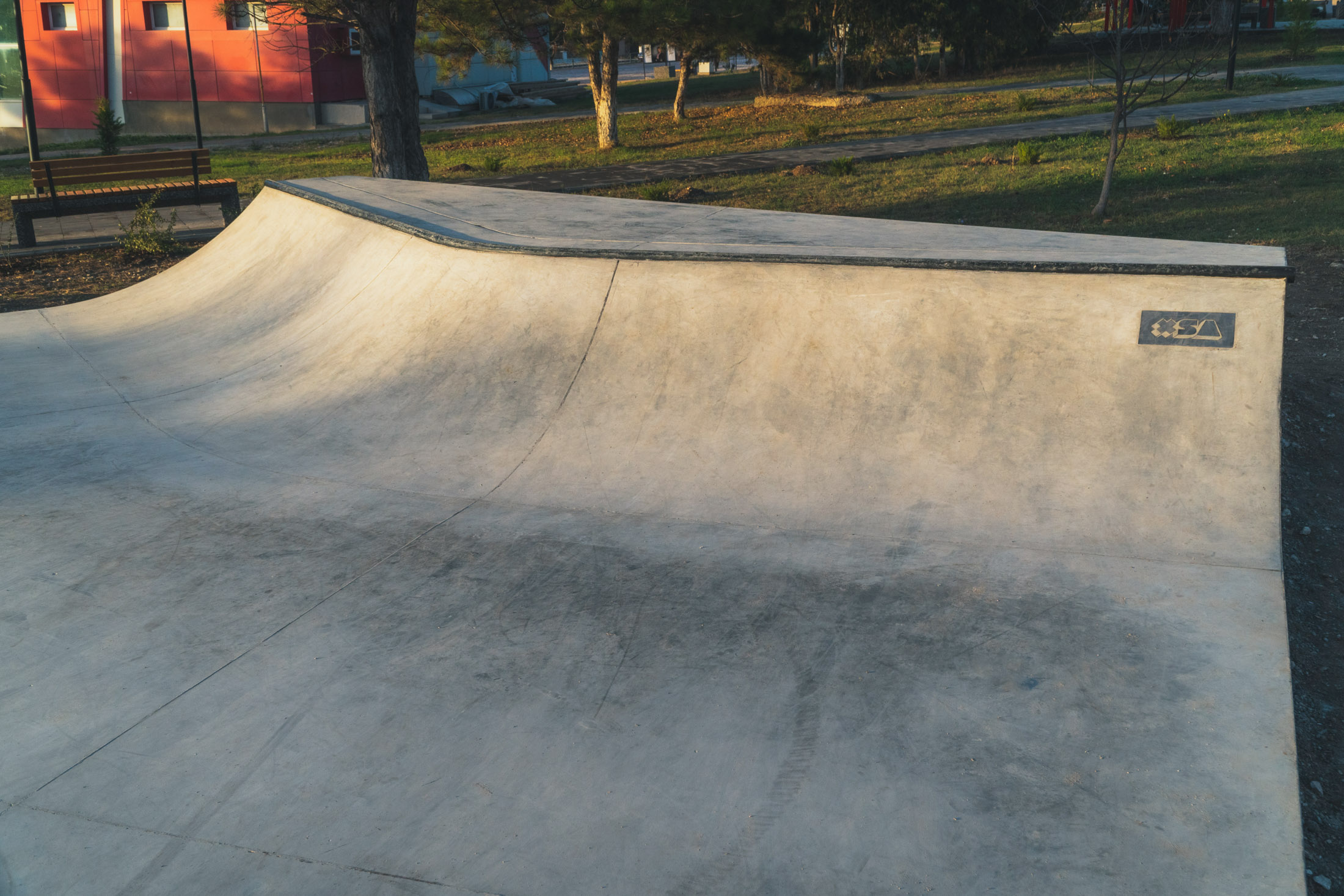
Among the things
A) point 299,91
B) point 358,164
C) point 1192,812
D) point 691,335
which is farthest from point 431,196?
point 299,91

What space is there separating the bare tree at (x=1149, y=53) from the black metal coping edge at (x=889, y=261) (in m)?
6.46

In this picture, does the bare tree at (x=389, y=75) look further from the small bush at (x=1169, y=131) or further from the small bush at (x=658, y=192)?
the small bush at (x=1169, y=131)

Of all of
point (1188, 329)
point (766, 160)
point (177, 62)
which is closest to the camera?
point (1188, 329)

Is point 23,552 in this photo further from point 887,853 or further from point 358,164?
point 358,164

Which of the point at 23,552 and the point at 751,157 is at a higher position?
the point at 751,157

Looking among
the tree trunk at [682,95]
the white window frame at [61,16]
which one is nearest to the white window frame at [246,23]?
the white window frame at [61,16]

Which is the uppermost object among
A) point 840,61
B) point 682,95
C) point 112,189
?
point 840,61

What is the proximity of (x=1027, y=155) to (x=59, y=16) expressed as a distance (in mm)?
28803

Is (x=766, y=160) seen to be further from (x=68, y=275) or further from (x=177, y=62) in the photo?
(x=177, y=62)

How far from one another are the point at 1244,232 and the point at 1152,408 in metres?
6.88

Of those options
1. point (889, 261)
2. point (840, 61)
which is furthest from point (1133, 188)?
point (840, 61)

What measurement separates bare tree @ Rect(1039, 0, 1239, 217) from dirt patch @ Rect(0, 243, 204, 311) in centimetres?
1032

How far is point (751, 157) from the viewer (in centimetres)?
1684

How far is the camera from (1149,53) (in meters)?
14.6
